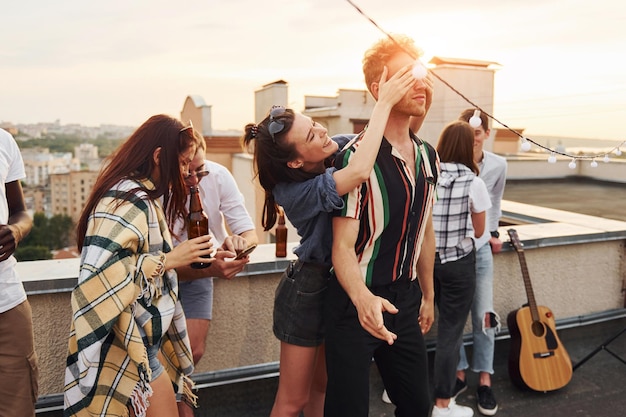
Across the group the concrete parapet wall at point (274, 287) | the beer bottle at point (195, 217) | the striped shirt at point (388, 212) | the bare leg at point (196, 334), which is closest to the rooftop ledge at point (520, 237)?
the concrete parapet wall at point (274, 287)

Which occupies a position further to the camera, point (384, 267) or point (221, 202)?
point (221, 202)

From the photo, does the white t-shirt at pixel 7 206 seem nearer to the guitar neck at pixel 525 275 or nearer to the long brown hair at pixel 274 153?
the long brown hair at pixel 274 153

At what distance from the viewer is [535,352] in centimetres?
383

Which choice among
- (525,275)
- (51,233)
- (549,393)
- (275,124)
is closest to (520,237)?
(525,275)

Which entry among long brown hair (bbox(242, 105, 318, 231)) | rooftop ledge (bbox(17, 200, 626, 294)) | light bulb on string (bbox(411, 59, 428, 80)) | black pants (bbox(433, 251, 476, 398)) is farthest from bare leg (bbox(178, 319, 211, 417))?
light bulb on string (bbox(411, 59, 428, 80))

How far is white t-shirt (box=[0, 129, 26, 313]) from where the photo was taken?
2217 mm

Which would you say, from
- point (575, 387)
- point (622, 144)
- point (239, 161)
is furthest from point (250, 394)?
point (239, 161)

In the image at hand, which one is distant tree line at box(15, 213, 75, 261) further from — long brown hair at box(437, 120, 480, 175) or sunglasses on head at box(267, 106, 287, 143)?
sunglasses on head at box(267, 106, 287, 143)

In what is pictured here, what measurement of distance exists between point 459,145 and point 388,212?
1317mm

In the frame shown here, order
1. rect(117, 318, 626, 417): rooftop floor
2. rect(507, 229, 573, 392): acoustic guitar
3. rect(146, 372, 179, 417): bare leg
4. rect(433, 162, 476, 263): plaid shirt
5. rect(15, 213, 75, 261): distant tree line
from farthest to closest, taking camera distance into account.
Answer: rect(15, 213, 75, 261): distant tree line → rect(507, 229, 573, 392): acoustic guitar → rect(117, 318, 626, 417): rooftop floor → rect(433, 162, 476, 263): plaid shirt → rect(146, 372, 179, 417): bare leg

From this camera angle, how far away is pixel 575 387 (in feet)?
13.0

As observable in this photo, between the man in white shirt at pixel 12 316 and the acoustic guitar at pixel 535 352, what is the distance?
3.05m

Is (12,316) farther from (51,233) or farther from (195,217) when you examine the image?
(51,233)

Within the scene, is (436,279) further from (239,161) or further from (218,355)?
(239,161)
